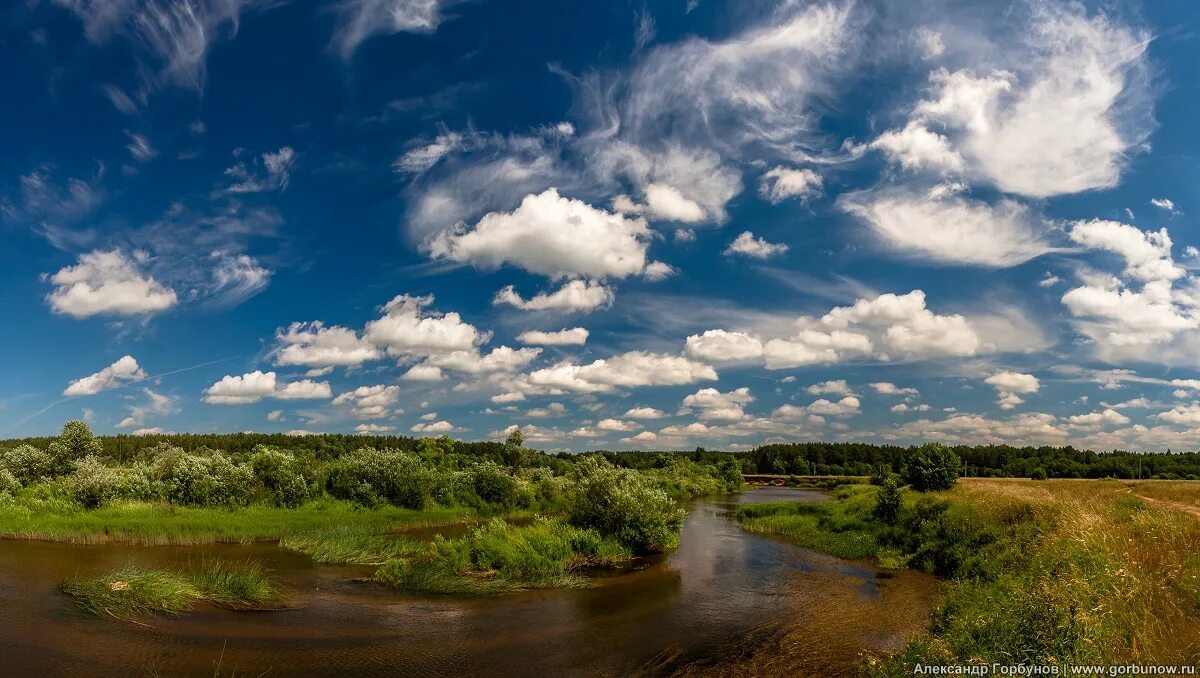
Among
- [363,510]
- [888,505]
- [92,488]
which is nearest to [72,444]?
[92,488]

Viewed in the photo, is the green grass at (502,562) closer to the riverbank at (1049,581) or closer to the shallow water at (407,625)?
the shallow water at (407,625)

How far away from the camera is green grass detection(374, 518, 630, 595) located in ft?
91.3

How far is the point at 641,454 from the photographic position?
615 ft

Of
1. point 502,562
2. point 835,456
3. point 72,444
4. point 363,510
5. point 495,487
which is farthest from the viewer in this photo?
point 835,456

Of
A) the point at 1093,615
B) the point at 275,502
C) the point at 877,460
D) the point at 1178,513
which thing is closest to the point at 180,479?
the point at 275,502

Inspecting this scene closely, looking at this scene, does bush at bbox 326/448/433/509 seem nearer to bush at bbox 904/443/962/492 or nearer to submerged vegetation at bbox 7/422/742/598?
submerged vegetation at bbox 7/422/742/598

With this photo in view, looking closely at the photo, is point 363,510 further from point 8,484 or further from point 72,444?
point 72,444

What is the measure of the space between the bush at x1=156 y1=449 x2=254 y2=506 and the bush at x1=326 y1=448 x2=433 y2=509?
8.05m

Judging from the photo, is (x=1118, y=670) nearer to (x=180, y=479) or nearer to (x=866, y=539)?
(x=866, y=539)

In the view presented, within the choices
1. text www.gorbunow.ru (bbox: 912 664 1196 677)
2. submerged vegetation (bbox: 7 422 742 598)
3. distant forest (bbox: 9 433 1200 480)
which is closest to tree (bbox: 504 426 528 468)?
distant forest (bbox: 9 433 1200 480)

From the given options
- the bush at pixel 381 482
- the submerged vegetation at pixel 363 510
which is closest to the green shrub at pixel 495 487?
the submerged vegetation at pixel 363 510

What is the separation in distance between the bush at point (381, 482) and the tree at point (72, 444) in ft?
82.0

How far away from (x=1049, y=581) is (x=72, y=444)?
2969 inches

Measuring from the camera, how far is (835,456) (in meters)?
178
